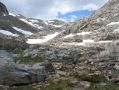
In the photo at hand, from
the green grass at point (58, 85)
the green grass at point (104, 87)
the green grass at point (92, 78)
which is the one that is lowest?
the green grass at point (104, 87)

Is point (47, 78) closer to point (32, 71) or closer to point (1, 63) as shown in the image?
point (32, 71)

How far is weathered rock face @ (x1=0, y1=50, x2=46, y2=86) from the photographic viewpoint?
2013 centimetres

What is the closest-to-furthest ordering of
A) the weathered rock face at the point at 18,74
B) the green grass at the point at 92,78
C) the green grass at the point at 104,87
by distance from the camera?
the green grass at the point at 104,87 → the weathered rock face at the point at 18,74 → the green grass at the point at 92,78

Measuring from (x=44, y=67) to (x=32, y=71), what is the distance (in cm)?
236

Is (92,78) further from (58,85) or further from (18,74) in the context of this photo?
(18,74)

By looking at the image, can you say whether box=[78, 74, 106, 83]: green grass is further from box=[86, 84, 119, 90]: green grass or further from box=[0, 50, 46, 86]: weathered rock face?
box=[0, 50, 46, 86]: weathered rock face

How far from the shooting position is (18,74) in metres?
20.7

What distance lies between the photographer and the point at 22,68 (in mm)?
21859

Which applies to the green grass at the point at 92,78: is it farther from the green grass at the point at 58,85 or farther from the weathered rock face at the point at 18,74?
the weathered rock face at the point at 18,74

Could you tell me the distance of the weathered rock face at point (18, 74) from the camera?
793 inches

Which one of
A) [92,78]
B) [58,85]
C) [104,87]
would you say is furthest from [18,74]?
[104,87]

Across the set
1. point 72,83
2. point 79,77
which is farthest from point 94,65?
point 72,83

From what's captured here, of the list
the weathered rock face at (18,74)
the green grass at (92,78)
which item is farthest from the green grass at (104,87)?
the weathered rock face at (18,74)

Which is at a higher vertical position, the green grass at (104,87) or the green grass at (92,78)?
the green grass at (92,78)
